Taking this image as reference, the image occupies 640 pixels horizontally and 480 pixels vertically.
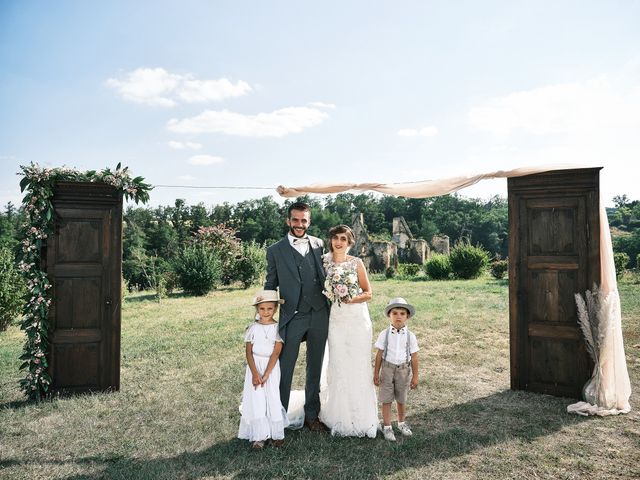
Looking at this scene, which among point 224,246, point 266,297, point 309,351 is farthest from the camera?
point 224,246

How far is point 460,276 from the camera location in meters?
19.2

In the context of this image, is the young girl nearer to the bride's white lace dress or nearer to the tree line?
the bride's white lace dress

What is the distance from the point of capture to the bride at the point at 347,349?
14.0ft

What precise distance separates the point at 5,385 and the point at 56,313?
1.45m

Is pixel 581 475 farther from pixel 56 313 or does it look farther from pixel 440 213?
pixel 440 213

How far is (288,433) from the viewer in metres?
4.37

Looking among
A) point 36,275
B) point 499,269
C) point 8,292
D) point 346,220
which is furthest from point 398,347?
point 346,220

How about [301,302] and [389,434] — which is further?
[301,302]

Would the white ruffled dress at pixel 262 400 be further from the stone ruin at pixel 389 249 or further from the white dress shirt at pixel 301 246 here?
the stone ruin at pixel 389 249

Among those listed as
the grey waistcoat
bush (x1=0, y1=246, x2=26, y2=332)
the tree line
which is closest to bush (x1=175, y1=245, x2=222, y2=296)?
bush (x1=0, y1=246, x2=26, y2=332)

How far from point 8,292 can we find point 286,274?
26.7ft

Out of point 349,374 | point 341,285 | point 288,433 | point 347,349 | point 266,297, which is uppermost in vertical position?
point 341,285

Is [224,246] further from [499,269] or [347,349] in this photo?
[347,349]

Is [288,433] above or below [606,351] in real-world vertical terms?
below
